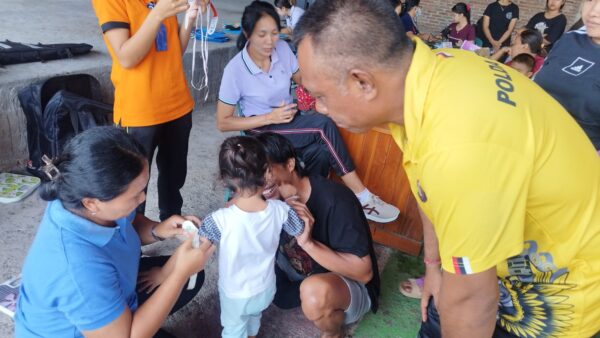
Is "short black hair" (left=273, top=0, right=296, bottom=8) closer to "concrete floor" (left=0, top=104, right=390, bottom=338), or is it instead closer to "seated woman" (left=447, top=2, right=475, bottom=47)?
"seated woman" (left=447, top=2, right=475, bottom=47)

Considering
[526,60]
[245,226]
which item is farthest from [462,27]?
[245,226]

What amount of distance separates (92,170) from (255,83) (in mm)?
1559

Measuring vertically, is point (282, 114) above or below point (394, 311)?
above

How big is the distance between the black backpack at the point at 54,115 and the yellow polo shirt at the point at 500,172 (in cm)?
237

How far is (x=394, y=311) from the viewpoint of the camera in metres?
2.18

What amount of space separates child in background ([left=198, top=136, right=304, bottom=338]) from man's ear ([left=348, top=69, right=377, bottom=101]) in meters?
0.71

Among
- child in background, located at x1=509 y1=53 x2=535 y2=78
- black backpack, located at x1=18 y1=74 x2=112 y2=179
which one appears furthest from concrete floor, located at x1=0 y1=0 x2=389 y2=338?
child in background, located at x1=509 y1=53 x2=535 y2=78

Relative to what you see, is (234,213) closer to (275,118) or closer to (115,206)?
(115,206)

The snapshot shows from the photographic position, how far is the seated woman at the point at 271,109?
256cm

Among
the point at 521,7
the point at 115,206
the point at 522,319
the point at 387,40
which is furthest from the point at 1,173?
the point at 521,7

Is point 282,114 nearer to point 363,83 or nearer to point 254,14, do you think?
point 254,14

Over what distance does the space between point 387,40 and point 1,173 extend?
3.11 metres

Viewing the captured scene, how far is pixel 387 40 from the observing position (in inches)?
35.6

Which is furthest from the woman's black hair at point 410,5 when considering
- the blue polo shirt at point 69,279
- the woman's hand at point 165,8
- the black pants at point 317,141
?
the blue polo shirt at point 69,279
